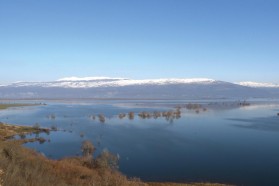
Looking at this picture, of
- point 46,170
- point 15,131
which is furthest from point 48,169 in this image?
point 15,131

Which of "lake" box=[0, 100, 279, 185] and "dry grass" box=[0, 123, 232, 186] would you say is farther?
"lake" box=[0, 100, 279, 185]

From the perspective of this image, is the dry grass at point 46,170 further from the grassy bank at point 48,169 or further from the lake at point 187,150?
the lake at point 187,150

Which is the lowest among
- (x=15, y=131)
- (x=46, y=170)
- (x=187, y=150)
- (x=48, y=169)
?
(x=187, y=150)

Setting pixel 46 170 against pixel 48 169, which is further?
pixel 48 169

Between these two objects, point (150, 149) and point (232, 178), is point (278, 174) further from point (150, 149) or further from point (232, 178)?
point (150, 149)

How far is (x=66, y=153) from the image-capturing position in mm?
49125

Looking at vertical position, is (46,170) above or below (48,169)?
above

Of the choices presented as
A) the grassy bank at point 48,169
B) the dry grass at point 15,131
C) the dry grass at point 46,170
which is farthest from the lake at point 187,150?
the dry grass at point 46,170

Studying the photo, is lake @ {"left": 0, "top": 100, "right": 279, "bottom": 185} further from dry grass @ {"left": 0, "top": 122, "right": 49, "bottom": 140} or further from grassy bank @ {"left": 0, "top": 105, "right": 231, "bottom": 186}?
grassy bank @ {"left": 0, "top": 105, "right": 231, "bottom": 186}

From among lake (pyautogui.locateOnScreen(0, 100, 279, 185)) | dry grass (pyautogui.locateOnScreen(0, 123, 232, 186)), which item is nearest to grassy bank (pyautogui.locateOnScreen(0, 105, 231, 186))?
dry grass (pyautogui.locateOnScreen(0, 123, 232, 186))

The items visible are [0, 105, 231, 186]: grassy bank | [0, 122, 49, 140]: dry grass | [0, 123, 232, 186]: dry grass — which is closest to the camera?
[0, 123, 232, 186]: dry grass

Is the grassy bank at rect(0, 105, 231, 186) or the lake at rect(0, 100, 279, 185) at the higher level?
the grassy bank at rect(0, 105, 231, 186)

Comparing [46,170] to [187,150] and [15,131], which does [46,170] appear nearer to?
[187,150]

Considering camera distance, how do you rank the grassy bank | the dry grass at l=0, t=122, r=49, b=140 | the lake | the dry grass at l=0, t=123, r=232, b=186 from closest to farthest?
the dry grass at l=0, t=123, r=232, b=186
the grassy bank
the lake
the dry grass at l=0, t=122, r=49, b=140
